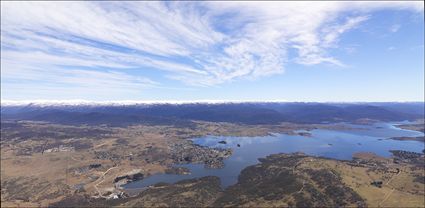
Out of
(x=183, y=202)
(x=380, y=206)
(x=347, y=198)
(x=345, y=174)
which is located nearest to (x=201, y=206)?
(x=183, y=202)

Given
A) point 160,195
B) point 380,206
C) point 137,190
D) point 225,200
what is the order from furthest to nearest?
1. point 137,190
2. point 160,195
3. point 225,200
4. point 380,206

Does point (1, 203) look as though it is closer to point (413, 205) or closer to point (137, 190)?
point (137, 190)

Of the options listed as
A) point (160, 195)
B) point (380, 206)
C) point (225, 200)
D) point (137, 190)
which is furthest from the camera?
point (137, 190)

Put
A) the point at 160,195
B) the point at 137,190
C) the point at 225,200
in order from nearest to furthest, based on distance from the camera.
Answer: the point at 225,200 < the point at 160,195 < the point at 137,190

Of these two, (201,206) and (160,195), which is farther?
(160,195)

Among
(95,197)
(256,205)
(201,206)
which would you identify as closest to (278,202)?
(256,205)

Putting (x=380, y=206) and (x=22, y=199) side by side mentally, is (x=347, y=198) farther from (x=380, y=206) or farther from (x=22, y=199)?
(x=22, y=199)

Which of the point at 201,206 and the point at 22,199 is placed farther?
the point at 22,199
